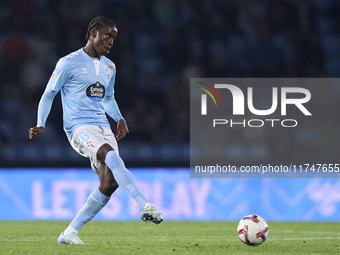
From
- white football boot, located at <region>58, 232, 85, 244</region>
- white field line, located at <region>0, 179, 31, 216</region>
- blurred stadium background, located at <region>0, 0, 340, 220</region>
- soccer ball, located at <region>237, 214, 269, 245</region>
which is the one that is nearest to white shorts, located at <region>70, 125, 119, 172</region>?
white football boot, located at <region>58, 232, 85, 244</region>

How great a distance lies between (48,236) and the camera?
6512 mm

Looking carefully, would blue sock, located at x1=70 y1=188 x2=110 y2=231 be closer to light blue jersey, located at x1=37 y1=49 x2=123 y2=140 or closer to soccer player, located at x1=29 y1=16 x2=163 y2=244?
soccer player, located at x1=29 y1=16 x2=163 y2=244

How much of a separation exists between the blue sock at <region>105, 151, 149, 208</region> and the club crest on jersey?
62 cm

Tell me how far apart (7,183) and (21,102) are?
7.04 ft

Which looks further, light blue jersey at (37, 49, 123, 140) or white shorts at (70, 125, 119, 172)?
light blue jersey at (37, 49, 123, 140)

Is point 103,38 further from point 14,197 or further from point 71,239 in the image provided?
point 14,197

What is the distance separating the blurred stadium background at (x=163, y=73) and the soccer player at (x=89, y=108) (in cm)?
427

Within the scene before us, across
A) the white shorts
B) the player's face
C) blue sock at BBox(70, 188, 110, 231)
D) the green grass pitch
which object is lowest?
the green grass pitch

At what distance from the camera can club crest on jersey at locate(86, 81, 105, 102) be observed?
530 centimetres

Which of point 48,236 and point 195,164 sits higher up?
point 195,164

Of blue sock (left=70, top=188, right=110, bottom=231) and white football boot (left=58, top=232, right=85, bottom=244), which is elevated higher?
blue sock (left=70, top=188, right=110, bottom=231)

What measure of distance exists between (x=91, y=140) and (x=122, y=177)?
483 millimetres

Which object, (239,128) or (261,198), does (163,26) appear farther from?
(261,198)

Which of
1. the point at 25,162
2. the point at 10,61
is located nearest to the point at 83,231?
the point at 25,162
